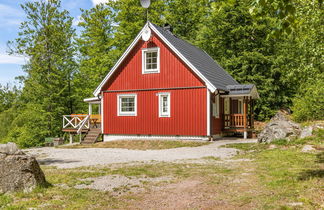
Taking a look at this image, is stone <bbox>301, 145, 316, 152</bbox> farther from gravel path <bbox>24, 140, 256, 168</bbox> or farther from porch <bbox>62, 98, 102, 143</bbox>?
porch <bbox>62, 98, 102, 143</bbox>

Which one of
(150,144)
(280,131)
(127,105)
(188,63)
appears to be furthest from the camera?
(127,105)

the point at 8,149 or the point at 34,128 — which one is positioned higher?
the point at 8,149

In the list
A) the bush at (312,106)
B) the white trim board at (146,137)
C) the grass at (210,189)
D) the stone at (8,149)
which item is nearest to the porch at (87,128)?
the white trim board at (146,137)

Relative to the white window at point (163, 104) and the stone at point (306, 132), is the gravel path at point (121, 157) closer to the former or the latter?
the stone at point (306, 132)

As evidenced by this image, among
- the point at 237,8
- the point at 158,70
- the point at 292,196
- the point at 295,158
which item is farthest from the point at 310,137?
the point at 237,8

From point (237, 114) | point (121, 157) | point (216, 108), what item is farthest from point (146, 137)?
point (121, 157)

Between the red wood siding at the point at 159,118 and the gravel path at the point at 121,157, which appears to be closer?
the gravel path at the point at 121,157

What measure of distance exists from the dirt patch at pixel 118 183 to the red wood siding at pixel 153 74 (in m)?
11.2

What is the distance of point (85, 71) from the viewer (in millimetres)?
36594

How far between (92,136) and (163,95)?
5744 mm

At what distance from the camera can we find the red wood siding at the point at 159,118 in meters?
18.0

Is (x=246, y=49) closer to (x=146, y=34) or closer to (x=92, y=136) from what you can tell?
(x=146, y=34)

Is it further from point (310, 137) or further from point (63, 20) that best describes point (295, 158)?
point (63, 20)

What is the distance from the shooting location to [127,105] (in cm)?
2055
